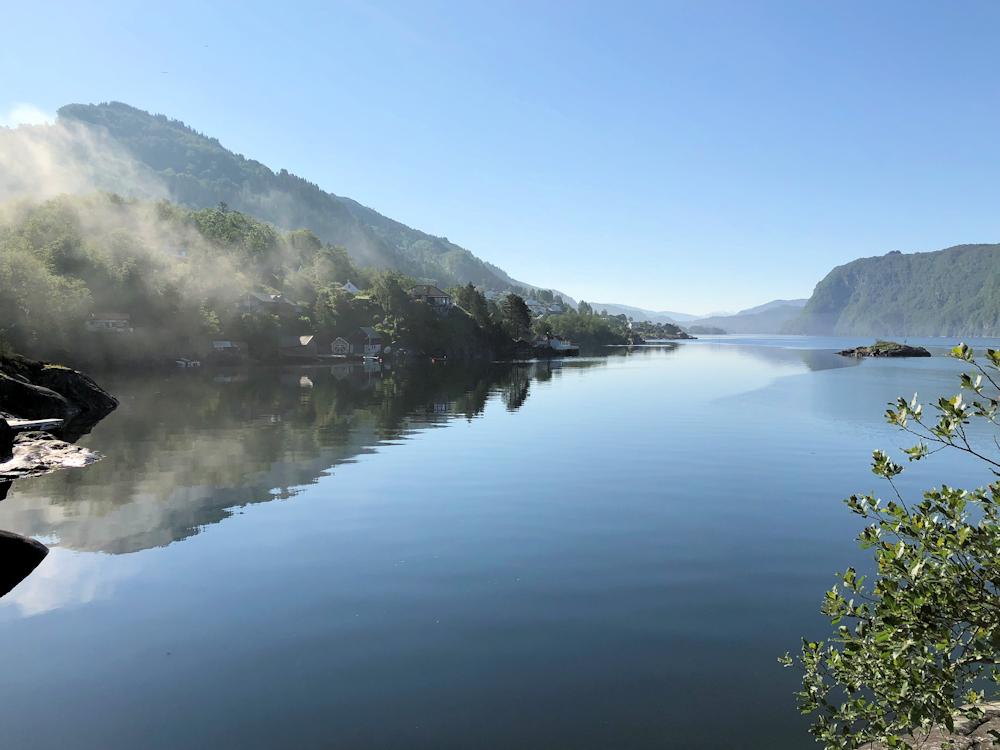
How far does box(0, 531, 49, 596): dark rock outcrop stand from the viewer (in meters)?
17.0

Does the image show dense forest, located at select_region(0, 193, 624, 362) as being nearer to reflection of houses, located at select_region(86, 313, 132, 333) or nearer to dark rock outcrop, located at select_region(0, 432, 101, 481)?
reflection of houses, located at select_region(86, 313, 132, 333)

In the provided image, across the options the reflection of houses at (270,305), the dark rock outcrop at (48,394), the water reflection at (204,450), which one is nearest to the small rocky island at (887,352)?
the water reflection at (204,450)

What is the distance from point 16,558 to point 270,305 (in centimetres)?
14790

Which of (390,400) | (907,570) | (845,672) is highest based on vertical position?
(907,570)

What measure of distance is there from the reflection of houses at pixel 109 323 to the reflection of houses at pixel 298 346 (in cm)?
3693

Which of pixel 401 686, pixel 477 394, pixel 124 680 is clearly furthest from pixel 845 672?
pixel 477 394

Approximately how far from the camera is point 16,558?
17.7 metres

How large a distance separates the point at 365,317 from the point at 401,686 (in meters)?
171

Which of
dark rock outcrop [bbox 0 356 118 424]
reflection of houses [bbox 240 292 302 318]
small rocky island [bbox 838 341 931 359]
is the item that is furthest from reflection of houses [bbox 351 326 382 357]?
small rocky island [bbox 838 341 931 359]

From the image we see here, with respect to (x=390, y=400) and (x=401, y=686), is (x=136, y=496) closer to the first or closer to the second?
(x=401, y=686)

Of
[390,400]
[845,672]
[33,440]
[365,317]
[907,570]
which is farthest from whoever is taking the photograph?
[365,317]

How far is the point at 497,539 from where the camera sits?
2095 centimetres

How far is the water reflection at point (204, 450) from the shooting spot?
22703 millimetres

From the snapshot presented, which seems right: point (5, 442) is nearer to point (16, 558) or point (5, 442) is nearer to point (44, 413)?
point (44, 413)
